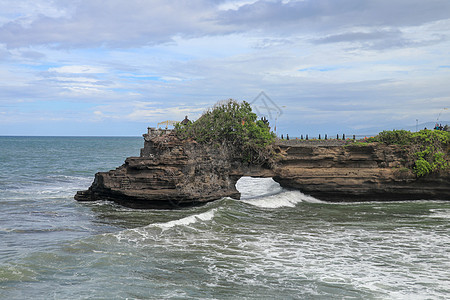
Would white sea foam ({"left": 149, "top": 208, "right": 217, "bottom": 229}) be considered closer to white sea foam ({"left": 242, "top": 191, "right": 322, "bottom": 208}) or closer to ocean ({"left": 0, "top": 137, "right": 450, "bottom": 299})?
ocean ({"left": 0, "top": 137, "right": 450, "bottom": 299})

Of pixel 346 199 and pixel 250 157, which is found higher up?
pixel 250 157

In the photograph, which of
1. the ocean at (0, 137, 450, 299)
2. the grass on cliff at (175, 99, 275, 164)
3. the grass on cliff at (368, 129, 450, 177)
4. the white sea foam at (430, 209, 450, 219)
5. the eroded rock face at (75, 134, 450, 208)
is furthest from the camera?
the grass on cliff at (368, 129, 450, 177)

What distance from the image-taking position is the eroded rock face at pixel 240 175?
19908 mm

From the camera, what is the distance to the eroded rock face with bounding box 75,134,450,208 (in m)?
→ 19.9

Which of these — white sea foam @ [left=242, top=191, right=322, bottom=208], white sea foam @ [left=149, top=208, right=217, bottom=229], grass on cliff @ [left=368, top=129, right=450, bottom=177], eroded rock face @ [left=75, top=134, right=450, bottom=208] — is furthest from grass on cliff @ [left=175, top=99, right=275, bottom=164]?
grass on cliff @ [left=368, top=129, right=450, bottom=177]

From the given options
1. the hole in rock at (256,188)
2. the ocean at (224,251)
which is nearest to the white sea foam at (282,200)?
the ocean at (224,251)

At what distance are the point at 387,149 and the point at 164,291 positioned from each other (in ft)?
58.0

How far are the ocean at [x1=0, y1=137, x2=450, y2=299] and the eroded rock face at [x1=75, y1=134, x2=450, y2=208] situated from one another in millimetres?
822

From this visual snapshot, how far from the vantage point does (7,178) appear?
1342 inches

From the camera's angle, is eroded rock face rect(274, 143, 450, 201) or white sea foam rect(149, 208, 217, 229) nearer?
white sea foam rect(149, 208, 217, 229)

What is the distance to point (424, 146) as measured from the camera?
23.6m

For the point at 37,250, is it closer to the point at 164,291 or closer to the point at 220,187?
the point at 164,291

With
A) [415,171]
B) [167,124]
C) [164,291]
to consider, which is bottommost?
[164,291]

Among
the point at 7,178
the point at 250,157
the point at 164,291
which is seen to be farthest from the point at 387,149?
the point at 7,178
